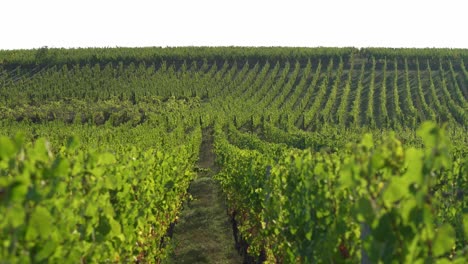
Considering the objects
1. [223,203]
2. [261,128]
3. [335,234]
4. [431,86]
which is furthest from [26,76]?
[335,234]

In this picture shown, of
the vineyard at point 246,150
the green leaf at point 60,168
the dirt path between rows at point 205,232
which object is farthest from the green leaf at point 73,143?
the dirt path between rows at point 205,232

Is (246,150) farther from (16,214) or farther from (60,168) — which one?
(16,214)

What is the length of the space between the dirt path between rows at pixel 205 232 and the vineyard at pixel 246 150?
1.30 feet

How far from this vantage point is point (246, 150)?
15641mm

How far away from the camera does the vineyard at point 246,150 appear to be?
109 inches

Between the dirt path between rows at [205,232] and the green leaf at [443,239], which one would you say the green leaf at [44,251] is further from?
the dirt path between rows at [205,232]

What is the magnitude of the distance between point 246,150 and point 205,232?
9.57 feet

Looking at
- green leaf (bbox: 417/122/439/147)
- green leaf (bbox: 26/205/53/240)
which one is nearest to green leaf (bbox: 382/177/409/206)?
green leaf (bbox: 417/122/439/147)

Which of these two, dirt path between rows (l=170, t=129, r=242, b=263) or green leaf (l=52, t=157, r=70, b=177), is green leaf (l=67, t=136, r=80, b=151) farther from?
dirt path between rows (l=170, t=129, r=242, b=263)

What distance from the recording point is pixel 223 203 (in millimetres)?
17328

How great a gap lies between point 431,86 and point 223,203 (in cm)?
4046

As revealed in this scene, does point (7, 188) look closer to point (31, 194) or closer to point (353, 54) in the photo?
point (31, 194)

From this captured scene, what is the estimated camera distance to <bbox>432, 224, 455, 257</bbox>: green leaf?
2.46 meters

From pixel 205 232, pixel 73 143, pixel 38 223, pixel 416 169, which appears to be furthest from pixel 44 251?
pixel 205 232
